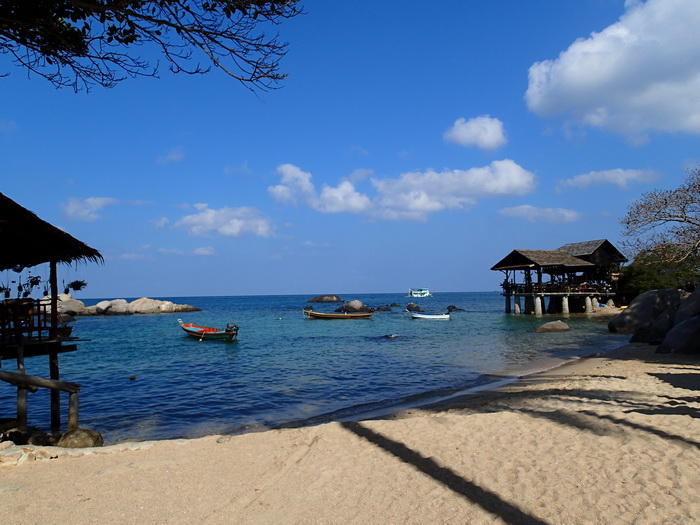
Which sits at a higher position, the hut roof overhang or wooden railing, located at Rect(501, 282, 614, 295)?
the hut roof overhang

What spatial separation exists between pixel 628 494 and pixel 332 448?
4.14 meters

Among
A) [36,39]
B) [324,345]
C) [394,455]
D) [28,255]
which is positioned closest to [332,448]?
[394,455]

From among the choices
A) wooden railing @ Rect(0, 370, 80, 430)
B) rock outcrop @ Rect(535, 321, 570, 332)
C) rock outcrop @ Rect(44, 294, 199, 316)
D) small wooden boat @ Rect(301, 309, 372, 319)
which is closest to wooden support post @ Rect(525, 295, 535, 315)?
rock outcrop @ Rect(535, 321, 570, 332)

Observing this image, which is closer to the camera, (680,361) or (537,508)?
(537,508)

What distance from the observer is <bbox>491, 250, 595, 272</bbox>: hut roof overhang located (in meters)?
43.2

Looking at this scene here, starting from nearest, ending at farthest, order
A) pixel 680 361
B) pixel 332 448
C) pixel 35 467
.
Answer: pixel 35 467 < pixel 332 448 < pixel 680 361

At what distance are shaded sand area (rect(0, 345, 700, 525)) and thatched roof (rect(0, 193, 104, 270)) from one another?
16.2 feet

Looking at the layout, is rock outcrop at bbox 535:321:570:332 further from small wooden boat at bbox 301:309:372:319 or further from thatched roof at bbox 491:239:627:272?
small wooden boat at bbox 301:309:372:319

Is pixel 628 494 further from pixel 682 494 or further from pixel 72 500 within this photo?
pixel 72 500

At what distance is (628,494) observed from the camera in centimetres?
483


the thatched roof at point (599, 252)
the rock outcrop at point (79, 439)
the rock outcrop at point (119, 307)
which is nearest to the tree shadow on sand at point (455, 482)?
the rock outcrop at point (79, 439)

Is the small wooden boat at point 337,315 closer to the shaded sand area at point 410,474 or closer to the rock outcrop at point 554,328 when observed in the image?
the rock outcrop at point 554,328

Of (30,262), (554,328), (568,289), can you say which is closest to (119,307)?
(568,289)

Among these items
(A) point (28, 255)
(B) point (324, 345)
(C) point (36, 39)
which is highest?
(C) point (36, 39)
